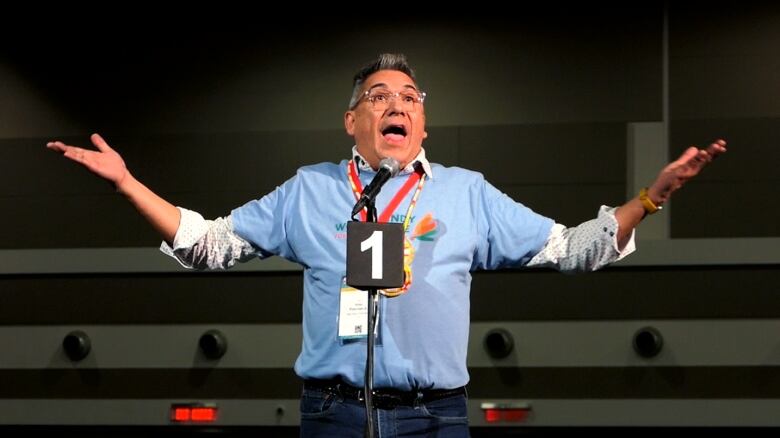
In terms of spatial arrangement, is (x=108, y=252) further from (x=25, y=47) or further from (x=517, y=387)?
(x=517, y=387)

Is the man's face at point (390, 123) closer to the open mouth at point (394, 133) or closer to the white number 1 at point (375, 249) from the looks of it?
the open mouth at point (394, 133)

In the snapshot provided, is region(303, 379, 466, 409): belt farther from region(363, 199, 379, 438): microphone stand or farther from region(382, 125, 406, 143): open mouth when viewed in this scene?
region(382, 125, 406, 143): open mouth

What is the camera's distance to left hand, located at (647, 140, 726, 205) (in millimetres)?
2109

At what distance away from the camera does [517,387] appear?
5.05 meters

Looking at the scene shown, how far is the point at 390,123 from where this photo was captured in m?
2.47

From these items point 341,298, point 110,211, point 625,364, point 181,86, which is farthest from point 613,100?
point 341,298

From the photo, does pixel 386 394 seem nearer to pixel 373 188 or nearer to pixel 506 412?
pixel 373 188

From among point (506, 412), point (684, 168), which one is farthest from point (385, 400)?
point (506, 412)

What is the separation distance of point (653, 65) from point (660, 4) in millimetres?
317

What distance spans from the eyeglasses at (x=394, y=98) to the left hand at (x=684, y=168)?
666 millimetres

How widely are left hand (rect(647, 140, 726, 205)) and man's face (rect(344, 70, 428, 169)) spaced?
63 centimetres

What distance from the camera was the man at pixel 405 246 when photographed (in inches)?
85.6

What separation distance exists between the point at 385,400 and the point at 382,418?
0.04m

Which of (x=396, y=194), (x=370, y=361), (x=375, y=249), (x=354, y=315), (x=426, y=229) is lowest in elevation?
(x=370, y=361)
